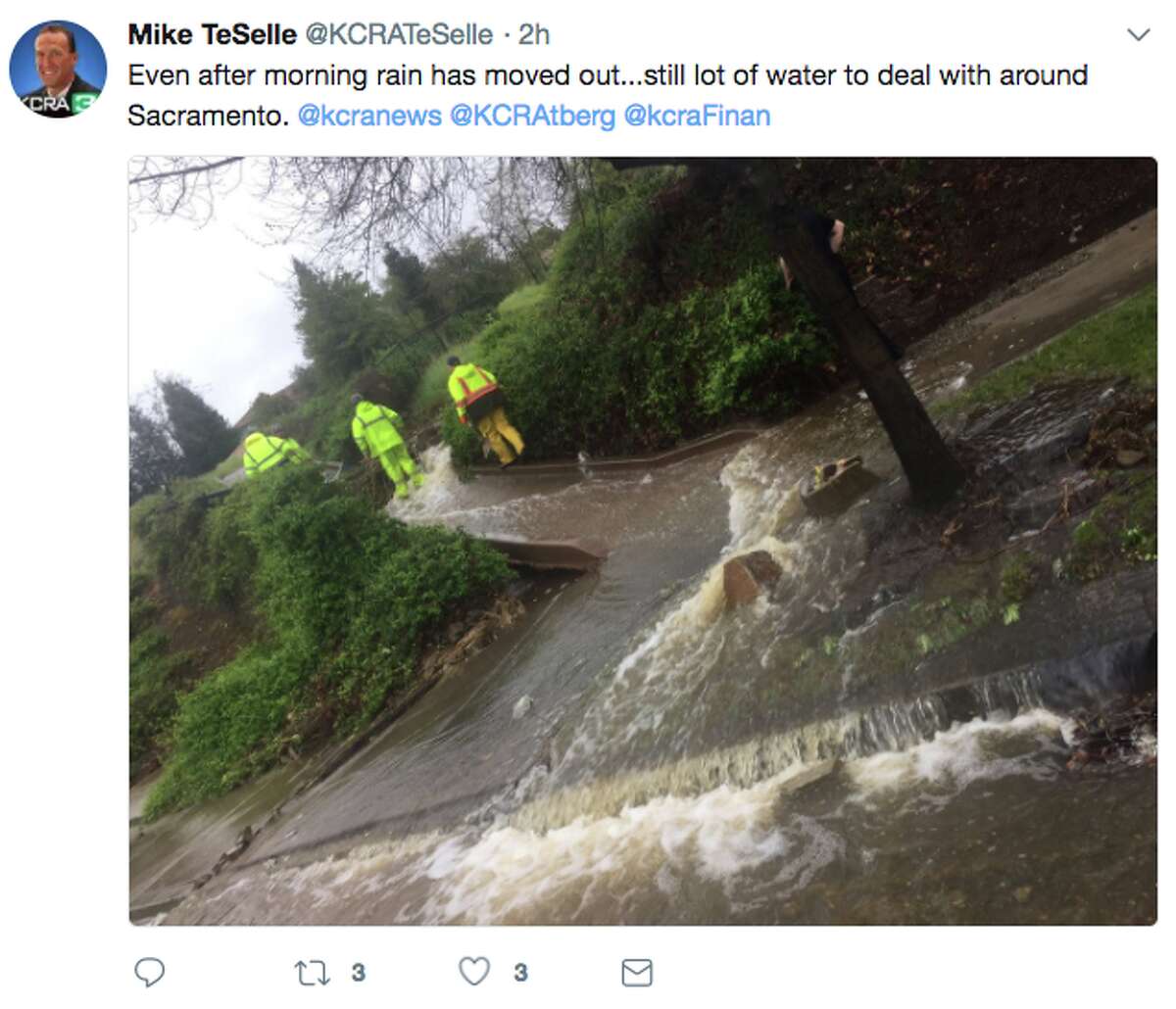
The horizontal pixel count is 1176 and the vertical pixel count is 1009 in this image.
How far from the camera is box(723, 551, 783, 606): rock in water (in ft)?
14.3

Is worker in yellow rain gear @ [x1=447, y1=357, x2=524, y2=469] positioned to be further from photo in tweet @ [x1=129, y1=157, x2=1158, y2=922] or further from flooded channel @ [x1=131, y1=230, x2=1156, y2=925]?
flooded channel @ [x1=131, y1=230, x2=1156, y2=925]

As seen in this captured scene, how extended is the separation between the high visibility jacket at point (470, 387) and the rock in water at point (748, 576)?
529 cm

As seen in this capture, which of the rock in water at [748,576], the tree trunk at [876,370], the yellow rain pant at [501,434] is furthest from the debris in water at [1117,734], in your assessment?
the yellow rain pant at [501,434]

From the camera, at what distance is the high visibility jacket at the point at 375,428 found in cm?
937

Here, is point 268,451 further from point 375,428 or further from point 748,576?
point 748,576

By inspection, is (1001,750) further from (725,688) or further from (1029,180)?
(1029,180)

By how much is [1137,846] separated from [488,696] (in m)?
4.11

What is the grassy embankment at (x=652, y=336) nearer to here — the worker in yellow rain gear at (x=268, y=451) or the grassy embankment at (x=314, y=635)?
the worker in yellow rain gear at (x=268, y=451)
